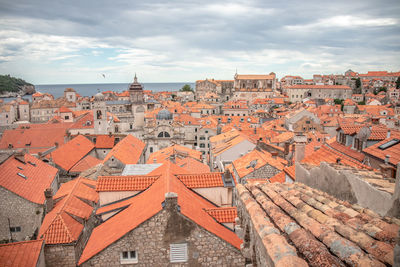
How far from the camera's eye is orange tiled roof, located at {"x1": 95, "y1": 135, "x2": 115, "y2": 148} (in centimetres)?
4688

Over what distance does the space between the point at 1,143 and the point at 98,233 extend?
1782 inches

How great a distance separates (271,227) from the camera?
5379mm

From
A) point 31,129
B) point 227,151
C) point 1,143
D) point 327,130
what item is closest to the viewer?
point 227,151

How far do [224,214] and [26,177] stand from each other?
19.2 m

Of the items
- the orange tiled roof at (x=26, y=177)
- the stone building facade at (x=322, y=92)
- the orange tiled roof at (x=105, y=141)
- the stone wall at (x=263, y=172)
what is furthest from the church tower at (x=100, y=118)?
the stone building facade at (x=322, y=92)

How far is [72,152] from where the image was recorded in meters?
41.1

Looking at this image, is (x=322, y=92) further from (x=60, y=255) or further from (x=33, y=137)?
(x=60, y=255)

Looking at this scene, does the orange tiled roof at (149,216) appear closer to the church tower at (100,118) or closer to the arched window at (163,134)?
the arched window at (163,134)

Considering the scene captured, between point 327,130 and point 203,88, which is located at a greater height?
point 203,88

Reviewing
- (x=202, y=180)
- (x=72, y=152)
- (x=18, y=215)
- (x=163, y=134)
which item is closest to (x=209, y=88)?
(x=163, y=134)

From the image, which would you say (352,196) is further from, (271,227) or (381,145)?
(381,145)

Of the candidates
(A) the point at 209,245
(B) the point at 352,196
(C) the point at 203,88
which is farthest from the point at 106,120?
(C) the point at 203,88

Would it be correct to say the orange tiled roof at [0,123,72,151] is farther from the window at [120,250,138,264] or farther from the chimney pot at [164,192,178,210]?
the chimney pot at [164,192,178,210]

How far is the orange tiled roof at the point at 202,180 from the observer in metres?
14.7
